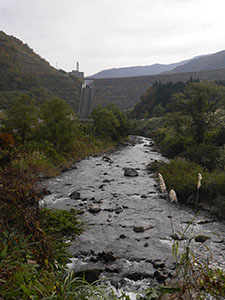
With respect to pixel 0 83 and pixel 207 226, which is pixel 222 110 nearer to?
pixel 207 226

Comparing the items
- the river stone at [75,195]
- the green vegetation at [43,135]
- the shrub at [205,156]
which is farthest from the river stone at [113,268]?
the shrub at [205,156]

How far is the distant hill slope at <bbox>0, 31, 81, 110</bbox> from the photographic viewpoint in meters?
64.6

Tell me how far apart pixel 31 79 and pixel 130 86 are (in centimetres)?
4508

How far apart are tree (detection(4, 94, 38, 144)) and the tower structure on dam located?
4345cm

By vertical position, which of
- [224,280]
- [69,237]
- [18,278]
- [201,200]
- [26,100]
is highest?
[26,100]

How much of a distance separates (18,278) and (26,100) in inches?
779

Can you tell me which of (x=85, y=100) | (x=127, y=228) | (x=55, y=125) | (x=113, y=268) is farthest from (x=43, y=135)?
(x=85, y=100)

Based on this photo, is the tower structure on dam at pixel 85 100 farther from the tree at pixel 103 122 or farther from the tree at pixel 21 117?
the tree at pixel 21 117

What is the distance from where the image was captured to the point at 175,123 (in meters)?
25.8

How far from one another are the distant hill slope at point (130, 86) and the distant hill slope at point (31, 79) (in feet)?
41.8

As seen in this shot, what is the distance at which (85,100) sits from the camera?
7794cm

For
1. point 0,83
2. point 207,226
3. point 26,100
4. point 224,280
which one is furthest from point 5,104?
point 224,280

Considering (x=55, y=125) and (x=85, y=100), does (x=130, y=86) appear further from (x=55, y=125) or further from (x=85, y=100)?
(x=55, y=125)

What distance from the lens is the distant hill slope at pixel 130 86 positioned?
305 feet
